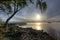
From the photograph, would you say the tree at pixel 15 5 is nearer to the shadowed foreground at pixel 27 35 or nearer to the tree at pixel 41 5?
the tree at pixel 41 5

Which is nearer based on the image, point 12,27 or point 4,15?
point 4,15

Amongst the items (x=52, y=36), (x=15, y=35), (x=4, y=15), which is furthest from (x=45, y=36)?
(x=4, y=15)

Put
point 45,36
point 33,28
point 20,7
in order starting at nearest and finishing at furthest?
point 20,7 < point 45,36 < point 33,28

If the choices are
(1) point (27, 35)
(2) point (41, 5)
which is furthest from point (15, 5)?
(1) point (27, 35)

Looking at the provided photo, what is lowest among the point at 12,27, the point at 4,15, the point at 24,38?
the point at 24,38

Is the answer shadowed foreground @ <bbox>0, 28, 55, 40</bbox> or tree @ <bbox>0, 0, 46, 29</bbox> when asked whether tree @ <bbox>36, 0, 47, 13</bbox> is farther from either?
shadowed foreground @ <bbox>0, 28, 55, 40</bbox>

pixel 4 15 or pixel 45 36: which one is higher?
pixel 4 15

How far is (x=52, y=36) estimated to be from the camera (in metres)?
6.01

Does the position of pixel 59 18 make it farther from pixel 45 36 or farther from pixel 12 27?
pixel 12 27

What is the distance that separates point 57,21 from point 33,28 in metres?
0.99

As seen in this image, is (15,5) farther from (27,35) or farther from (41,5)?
(27,35)

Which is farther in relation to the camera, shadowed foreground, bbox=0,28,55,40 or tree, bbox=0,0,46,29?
shadowed foreground, bbox=0,28,55,40

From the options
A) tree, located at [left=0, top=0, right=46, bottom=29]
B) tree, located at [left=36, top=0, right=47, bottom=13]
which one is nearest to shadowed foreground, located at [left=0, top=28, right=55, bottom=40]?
tree, located at [left=0, top=0, right=46, bottom=29]

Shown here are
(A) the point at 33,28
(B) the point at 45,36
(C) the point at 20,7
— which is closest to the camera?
(C) the point at 20,7
